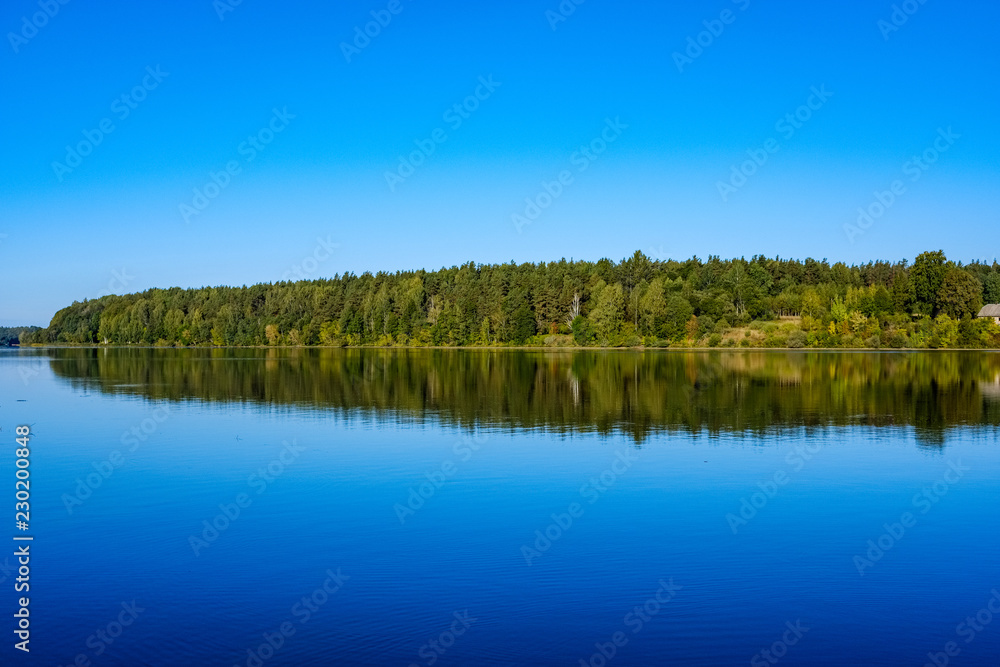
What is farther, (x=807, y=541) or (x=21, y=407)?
(x=21, y=407)

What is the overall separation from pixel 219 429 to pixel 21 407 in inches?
476

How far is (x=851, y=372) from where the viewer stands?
53.7 metres

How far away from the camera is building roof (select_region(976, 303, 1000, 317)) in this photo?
365ft

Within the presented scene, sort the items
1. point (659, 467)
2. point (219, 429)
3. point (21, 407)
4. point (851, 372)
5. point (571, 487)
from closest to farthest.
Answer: point (571, 487), point (659, 467), point (219, 429), point (21, 407), point (851, 372)

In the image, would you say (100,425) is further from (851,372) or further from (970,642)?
(851,372)

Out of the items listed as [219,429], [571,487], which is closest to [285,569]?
[571,487]
